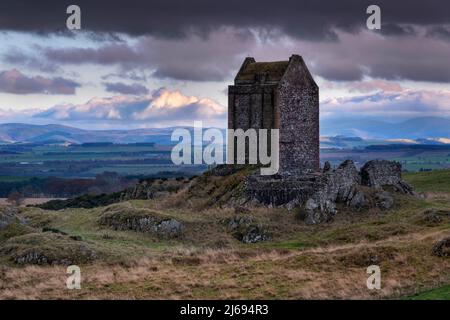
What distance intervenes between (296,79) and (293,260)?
24.7 m

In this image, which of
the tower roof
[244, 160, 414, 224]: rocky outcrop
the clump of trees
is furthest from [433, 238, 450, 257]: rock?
the clump of trees

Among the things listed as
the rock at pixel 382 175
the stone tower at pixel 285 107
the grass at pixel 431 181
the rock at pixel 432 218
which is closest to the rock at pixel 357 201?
the rock at pixel 382 175

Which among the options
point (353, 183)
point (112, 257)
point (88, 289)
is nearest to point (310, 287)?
point (88, 289)

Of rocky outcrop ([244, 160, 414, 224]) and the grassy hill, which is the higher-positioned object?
rocky outcrop ([244, 160, 414, 224])

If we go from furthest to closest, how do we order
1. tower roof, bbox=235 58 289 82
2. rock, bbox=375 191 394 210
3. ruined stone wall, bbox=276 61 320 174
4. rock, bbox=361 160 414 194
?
1. tower roof, bbox=235 58 289 82
2. rock, bbox=361 160 414 194
3. ruined stone wall, bbox=276 61 320 174
4. rock, bbox=375 191 394 210

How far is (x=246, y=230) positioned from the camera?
49.3m

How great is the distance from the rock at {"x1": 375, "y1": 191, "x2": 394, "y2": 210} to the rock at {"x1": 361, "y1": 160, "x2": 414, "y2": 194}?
3.29m

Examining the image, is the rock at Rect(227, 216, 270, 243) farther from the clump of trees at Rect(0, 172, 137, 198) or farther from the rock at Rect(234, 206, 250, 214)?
the clump of trees at Rect(0, 172, 137, 198)

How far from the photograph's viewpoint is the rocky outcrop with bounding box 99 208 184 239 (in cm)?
5019

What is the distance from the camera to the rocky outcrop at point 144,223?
50.2m

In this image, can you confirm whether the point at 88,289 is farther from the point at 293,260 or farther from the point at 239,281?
the point at 293,260

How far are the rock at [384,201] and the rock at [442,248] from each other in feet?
52.8

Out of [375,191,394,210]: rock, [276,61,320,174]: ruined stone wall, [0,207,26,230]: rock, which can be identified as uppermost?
[276,61,320,174]: ruined stone wall

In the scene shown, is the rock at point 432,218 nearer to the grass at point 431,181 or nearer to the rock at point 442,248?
the rock at point 442,248
